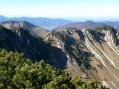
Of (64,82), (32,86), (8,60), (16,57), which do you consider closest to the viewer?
(32,86)

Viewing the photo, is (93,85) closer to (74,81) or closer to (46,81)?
(74,81)

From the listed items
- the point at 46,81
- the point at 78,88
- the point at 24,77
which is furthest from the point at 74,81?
the point at 24,77

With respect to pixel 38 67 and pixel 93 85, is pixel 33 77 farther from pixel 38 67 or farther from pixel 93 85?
pixel 93 85

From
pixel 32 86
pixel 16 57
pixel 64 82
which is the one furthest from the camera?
pixel 16 57

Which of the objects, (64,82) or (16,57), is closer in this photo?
(64,82)

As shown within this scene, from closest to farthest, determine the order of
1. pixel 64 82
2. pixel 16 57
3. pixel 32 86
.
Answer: pixel 32 86
pixel 64 82
pixel 16 57

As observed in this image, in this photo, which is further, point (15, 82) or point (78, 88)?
point (78, 88)

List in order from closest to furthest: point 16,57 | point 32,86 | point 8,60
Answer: point 32,86, point 8,60, point 16,57

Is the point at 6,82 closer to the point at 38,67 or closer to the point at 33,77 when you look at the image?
the point at 33,77

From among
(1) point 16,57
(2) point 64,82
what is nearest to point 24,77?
(2) point 64,82
